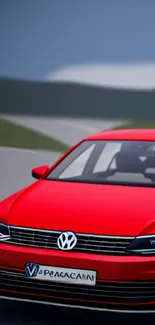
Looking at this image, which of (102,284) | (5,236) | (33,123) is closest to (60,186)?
Answer: (5,236)

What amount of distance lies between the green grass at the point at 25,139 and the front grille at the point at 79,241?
36.8ft

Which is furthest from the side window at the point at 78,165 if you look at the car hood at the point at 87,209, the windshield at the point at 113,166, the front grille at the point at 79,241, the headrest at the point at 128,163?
the front grille at the point at 79,241

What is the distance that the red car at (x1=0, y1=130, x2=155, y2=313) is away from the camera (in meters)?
5.34

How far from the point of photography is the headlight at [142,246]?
5383mm

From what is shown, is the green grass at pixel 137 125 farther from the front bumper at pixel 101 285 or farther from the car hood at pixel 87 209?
the front bumper at pixel 101 285

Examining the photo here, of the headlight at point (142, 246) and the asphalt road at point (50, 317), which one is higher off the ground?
the headlight at point (142, 246)

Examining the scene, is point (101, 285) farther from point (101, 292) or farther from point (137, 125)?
point (137, 125)

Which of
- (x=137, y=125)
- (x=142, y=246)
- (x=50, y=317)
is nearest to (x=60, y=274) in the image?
(x=142, y=246)

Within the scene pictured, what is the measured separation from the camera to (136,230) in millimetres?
5461

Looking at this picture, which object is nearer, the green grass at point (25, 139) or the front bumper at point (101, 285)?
the front bumper at point (101, 285)

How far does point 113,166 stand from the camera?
7.25 metres

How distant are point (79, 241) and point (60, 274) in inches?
10.5

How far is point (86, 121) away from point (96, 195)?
42.7 feet

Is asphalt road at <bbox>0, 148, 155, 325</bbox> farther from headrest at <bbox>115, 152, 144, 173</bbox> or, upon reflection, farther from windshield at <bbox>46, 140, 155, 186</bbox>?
headrest at <bbox>115, 152, 144, 173</bbox>
